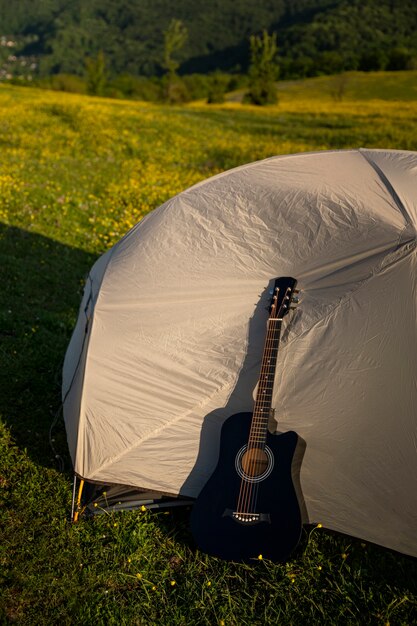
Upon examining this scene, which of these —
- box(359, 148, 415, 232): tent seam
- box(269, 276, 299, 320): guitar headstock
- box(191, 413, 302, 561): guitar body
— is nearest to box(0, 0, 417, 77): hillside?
box(359, 148, 415, 232): tent seam

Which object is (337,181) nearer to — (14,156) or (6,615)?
(6,615)

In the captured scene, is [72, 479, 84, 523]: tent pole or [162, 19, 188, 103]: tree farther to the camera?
[162, 19, 188, 103]: tree

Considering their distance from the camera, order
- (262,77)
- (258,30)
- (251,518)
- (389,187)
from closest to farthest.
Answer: (251,518) < (389,187) < (262,77) < (258,30)

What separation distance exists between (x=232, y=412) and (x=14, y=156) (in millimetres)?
15305

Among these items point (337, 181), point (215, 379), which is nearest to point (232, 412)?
point (215, 379)

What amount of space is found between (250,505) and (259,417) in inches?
28.0

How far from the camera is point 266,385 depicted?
16.7 feet

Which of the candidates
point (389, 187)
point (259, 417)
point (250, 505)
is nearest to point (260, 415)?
point (259, 417)

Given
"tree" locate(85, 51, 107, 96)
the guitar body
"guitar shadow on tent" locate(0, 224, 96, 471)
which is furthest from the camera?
"tree" locate(85, 51, 107, 96)

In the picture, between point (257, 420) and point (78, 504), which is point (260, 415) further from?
point (78, 504)

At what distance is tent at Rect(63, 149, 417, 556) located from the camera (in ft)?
16.2

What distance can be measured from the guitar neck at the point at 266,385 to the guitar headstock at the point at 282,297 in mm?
66

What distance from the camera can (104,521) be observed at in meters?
5.30

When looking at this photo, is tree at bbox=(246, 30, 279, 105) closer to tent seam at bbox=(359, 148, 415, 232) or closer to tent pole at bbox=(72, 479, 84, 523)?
tent seam at bbox=(359, 148, 415, 232)
